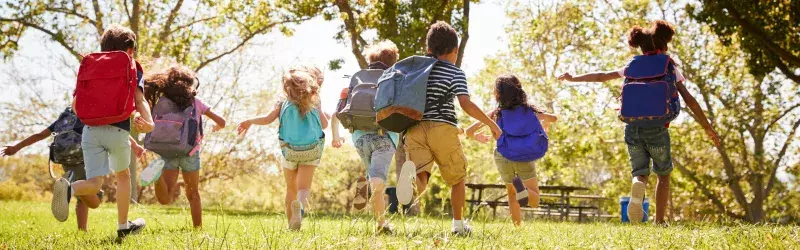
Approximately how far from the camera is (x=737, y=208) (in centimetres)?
2767

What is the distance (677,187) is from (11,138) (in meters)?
26.1

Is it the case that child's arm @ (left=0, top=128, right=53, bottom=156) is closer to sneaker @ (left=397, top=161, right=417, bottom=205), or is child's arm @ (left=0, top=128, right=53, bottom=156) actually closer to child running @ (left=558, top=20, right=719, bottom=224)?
sneaker @ (left=397, top=161, right=417, bottom=205)

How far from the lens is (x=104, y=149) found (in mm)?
5395

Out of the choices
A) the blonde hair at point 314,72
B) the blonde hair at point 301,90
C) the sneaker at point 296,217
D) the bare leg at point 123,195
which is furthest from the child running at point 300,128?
the bare leg at point 123,195

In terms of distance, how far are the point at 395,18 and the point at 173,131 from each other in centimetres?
1295

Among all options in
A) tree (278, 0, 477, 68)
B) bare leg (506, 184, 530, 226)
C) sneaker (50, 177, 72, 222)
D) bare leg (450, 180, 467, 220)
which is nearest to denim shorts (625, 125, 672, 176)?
bare leg (506, 184, 530, 226)

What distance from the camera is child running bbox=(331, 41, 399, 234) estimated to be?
5.79 meters

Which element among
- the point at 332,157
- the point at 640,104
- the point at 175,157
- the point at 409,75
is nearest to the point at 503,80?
the point at 640,104

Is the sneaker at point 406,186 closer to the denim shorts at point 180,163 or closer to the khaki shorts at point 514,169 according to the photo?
the denim shorts at point 180,163

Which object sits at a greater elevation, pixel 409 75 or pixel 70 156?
pixel 409 75

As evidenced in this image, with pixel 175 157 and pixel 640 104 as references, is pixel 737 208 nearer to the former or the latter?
pixel 640 104

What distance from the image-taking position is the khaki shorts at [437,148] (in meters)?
5.51

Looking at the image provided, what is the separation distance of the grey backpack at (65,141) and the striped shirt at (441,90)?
Result: 318 centimetres

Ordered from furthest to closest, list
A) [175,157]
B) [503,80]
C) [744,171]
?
[744,171]
[503,80]
[175,157]
